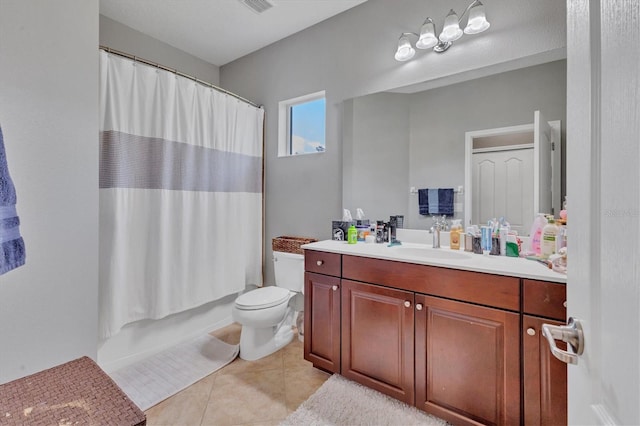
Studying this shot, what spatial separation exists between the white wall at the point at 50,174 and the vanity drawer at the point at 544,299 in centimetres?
208

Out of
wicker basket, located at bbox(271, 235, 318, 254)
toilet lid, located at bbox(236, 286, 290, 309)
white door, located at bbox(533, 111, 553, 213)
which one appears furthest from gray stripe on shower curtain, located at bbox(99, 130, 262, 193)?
white door, located at bbox(533, 111, 553, 213)

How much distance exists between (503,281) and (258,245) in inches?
82.2

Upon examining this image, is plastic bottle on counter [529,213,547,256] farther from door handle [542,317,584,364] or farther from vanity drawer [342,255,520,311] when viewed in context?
door handle [542,317,584,364]

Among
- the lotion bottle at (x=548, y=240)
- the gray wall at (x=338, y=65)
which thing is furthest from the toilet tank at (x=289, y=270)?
the lotion bottle at (x=548, y=240)

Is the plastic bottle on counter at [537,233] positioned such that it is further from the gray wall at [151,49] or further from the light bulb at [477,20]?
the gray wall at [151,49]

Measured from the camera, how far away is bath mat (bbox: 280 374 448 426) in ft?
4.62

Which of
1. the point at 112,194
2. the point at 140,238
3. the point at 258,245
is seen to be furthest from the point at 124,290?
the point at 258,245

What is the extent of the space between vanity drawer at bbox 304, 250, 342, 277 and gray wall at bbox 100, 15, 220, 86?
7.53 feet

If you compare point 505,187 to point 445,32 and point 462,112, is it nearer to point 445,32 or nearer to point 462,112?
point 462,112

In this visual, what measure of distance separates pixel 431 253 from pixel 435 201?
0.37 meters

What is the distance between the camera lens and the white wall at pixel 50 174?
1.25 meters

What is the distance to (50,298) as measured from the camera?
1354 mm

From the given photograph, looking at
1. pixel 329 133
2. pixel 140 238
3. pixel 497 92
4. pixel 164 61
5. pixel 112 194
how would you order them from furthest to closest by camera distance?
pixel 164 61, pixel 329 133, pixel 140 238, pixel 112 194, pixel 497 92

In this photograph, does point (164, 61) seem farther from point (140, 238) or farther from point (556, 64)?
point (556, 64)
